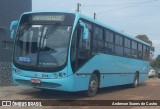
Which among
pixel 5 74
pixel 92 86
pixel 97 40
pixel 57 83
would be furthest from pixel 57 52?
pixel 5 74

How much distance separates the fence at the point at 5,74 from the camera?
19.4 m

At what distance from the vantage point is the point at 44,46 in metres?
14.1

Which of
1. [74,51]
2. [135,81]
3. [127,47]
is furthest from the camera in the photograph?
[135,81]

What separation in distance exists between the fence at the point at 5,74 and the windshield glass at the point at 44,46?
16.8 ft

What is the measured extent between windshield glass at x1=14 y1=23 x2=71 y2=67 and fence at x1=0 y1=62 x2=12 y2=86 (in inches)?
201

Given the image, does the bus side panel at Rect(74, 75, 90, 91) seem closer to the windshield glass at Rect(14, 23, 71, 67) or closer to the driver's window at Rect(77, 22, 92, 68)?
the driver's window at Rect(77, 22, 92, 68)

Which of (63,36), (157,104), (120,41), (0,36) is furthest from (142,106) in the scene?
(0,36)

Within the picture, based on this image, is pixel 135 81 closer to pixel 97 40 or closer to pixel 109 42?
pixel 109 42

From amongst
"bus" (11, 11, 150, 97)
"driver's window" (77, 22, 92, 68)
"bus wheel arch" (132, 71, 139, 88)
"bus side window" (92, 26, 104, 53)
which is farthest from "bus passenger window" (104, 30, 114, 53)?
"bus wheel arch" (132, 71, 139, 88)

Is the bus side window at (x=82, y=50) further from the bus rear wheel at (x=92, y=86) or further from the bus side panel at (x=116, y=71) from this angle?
the bus side panel at (x=116, y=71)

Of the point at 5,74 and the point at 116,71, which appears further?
the point at 5,74

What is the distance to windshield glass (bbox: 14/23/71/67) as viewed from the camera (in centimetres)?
1387

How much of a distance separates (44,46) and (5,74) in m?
6.32

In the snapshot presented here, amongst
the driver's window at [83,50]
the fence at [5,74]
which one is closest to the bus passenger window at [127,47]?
the driver's window at [83,50]
